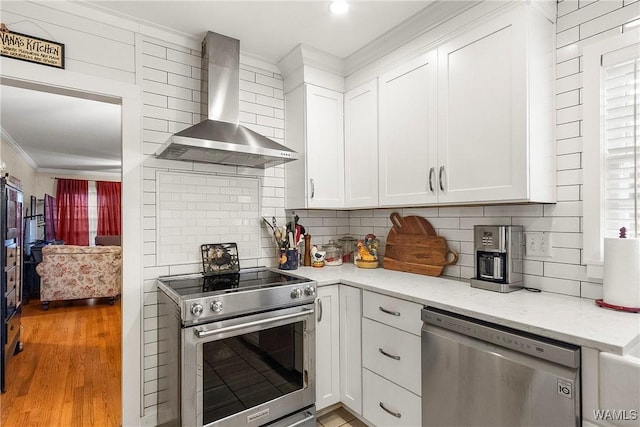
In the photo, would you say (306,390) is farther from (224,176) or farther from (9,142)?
(9,142)

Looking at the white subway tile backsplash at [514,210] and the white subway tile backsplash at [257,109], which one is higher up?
the white subway tile backsplash at [257,109]

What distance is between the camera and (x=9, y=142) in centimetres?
530

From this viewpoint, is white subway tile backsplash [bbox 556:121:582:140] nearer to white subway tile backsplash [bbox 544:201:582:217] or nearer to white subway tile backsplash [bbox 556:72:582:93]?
white subway tile backsplash [bbox 556:72:582:93]

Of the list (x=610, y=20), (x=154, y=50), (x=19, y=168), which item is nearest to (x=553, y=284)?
(x=610, y=20)

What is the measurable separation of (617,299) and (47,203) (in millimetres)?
9855

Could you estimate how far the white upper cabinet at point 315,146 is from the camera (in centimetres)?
251

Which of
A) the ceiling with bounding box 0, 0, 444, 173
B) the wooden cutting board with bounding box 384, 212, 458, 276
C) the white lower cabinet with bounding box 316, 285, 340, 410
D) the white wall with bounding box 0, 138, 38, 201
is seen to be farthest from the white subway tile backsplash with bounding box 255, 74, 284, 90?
the white wall with bounding box 0, 138, 38, 201

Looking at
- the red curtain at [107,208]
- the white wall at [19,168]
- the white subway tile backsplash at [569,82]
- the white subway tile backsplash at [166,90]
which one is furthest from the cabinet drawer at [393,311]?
the red curtain at [107,208]

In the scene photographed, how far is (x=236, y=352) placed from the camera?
1.77m

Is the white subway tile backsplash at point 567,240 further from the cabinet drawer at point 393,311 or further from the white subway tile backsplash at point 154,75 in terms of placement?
the white subway tile backsplash at point 154,75

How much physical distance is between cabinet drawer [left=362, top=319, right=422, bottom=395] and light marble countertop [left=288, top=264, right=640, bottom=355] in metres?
0.22

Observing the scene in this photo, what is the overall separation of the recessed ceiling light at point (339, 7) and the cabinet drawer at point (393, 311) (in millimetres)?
1633

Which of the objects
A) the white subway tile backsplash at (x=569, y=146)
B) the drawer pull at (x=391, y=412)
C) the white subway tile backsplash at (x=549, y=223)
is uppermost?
the white subway tile backsplash at (x=569, y=146)

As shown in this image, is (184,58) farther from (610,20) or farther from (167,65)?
(610,20)
